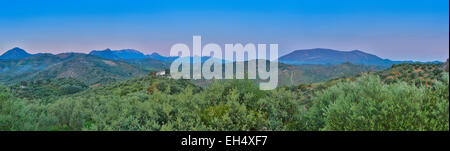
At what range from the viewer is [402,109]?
7.93 m
